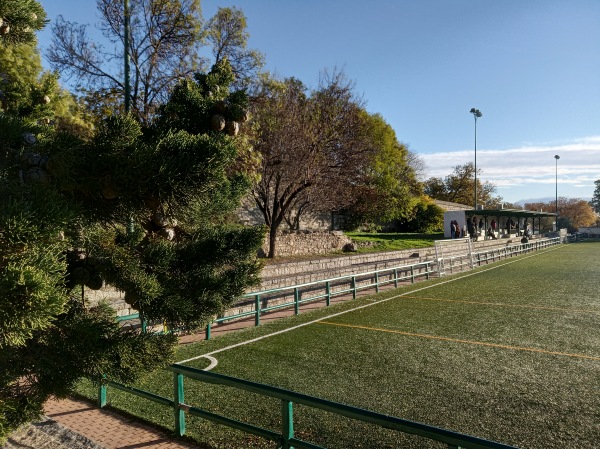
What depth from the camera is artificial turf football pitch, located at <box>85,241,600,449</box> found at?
583 cm

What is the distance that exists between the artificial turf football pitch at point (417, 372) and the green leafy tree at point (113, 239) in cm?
318

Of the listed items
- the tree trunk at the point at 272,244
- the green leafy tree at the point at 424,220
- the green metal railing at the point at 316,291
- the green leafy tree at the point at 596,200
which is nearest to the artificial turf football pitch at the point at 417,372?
the green metal railing at the point at 316,291

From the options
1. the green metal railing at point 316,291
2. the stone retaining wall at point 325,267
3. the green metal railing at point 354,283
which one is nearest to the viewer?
the green metal railing at point 354,283

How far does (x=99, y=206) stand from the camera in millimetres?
1934

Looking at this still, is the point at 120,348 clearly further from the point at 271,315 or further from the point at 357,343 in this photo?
the point at 271,315

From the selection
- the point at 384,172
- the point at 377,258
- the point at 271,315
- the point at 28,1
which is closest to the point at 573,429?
the point at 28,1

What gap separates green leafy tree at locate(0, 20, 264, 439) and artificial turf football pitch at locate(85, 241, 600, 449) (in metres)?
3.18

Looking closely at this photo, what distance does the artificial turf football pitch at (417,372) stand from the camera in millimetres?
5828

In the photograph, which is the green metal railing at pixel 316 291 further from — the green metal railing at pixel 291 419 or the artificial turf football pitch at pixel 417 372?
the green metal railing at pixel 291 419

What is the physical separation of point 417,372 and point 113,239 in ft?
23.0

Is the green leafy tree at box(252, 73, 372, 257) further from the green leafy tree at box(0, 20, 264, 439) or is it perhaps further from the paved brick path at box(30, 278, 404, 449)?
the green leafy tree at box(0, 20, 264, 439)

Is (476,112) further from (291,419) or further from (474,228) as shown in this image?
(291,419)

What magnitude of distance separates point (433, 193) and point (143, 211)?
254 ft

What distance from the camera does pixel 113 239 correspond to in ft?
7.68
